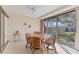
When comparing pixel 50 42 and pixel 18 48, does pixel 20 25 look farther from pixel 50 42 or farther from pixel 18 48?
pixel 50 42

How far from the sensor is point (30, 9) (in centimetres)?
245

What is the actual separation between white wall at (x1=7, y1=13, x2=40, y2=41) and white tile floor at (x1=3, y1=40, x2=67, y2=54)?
130 mm

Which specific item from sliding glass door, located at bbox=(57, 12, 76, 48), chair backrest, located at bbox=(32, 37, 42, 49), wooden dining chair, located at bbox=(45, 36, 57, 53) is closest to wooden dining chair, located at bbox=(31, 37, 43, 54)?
chair backrest, located at bbox=(32, 37, 42, 49)

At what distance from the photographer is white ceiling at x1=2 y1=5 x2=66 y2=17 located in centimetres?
234

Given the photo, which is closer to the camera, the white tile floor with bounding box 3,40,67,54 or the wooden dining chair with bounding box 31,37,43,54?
the white tile floor with bounding box 3,40,67,54

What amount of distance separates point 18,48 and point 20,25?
0.49 metres

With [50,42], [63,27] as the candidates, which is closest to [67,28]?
[63,27]

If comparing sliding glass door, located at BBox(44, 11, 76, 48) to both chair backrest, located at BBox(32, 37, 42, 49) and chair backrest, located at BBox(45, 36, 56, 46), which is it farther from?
chair backrest, located at BBox(32, 37, 42, 49)

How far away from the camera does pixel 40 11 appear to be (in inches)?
99.9

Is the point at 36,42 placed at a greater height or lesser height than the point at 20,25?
lesser

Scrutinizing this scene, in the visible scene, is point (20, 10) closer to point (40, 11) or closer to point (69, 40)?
point (40, 11)

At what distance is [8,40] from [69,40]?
4.24ft

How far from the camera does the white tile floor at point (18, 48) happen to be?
2395mm
